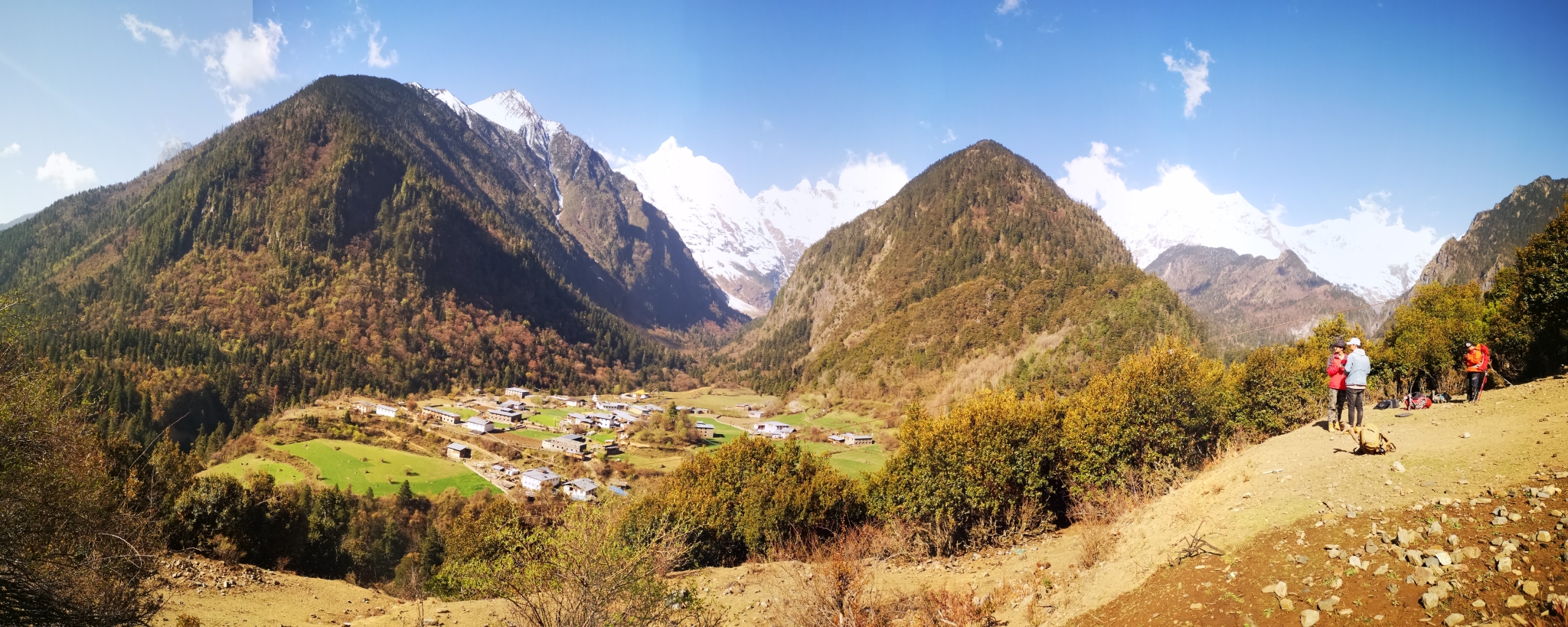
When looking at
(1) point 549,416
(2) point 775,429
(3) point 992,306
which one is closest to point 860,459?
(2) point 775,429

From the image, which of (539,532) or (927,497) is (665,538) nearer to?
(539,532)

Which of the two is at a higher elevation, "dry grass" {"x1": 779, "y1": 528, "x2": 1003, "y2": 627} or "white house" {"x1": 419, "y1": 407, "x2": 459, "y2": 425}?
"dry grass" {"x1": 779, "y1": 528, "x2": 1003, "y2": 627}

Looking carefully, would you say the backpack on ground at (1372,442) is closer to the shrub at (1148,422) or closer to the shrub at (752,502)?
the shrub at (1148,422)

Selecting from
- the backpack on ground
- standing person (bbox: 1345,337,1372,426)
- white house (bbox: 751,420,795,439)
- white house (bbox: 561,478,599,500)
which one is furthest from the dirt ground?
white house (bbox: 751,420,795,439)

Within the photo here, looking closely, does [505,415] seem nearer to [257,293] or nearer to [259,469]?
[259,469]

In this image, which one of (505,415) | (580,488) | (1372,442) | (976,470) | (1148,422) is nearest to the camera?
(1372,442)

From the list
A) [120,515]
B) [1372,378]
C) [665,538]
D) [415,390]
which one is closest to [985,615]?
[665,538]

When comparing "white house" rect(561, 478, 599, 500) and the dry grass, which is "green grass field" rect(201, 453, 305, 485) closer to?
"white house" rect(561, 478, 599, 500)
